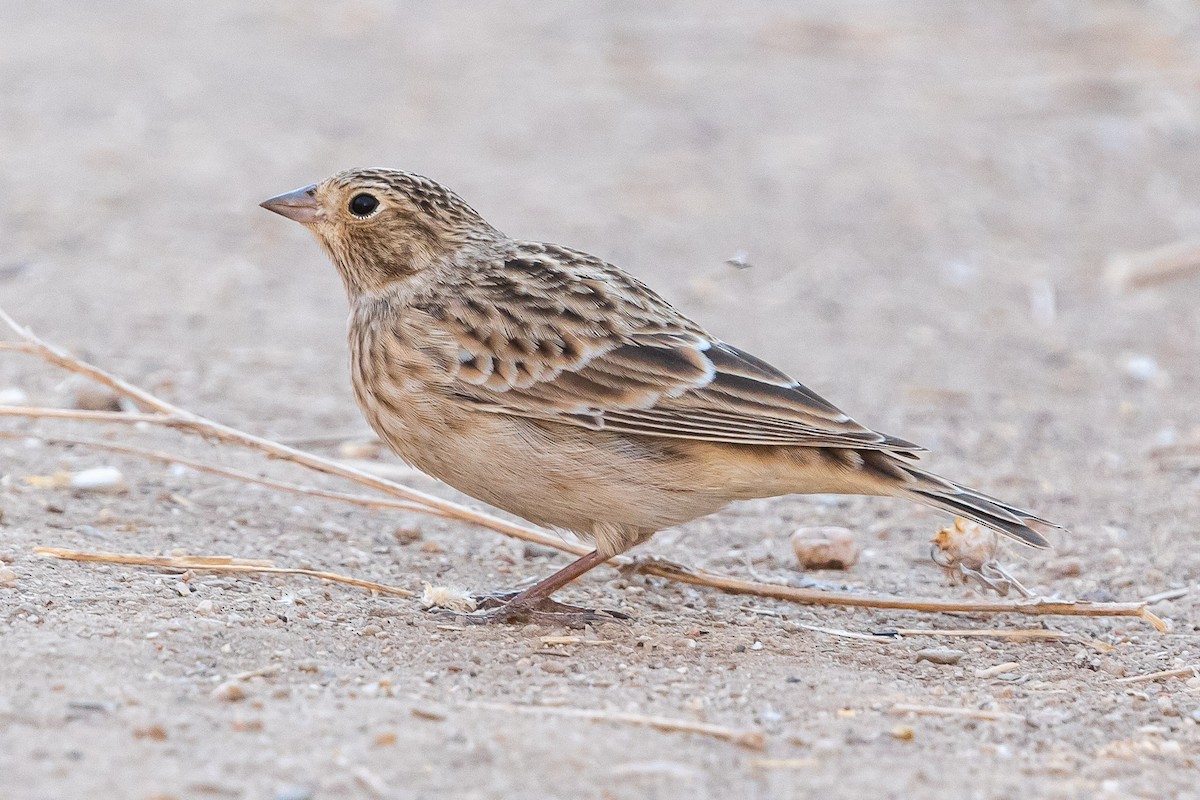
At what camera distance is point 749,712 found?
3.86 meters

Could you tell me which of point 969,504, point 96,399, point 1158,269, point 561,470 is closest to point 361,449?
point 96,399

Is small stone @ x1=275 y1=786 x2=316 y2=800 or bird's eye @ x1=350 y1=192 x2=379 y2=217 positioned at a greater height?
bird's eye @ x1=350 y1=192 x2=379 y2=217

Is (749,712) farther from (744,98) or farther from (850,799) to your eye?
(744,98)

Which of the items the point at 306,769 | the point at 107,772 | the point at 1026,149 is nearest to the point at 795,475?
the point at 306,769

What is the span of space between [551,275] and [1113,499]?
8.33ft

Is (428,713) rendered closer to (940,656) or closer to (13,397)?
(940,656)

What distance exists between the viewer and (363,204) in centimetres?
510

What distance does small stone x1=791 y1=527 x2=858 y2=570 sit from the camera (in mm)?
5297

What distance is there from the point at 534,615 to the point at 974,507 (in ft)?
4.13

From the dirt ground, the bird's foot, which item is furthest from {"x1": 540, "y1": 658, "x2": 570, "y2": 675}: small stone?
the bird's foot

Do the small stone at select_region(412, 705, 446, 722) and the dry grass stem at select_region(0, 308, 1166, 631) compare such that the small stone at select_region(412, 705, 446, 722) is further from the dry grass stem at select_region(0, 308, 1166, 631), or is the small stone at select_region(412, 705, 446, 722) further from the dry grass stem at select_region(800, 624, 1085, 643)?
the dry grass stem at select_region(800, 624, 1085, 643)

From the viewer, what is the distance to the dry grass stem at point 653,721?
3.61 metres

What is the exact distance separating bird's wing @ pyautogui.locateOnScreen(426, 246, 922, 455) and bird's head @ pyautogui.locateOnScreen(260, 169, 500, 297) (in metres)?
0.27

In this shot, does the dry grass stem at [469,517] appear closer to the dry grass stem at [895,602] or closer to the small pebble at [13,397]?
the dry grass stem at [895,602]
